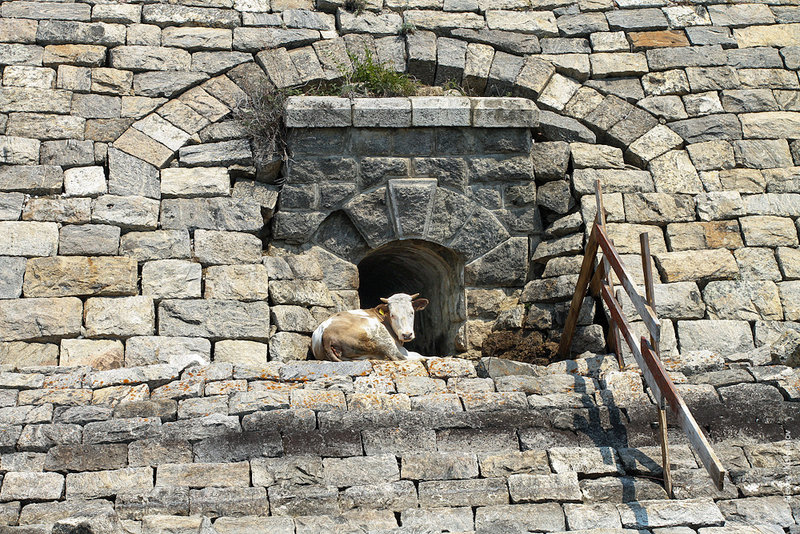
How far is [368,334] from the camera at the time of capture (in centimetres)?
715

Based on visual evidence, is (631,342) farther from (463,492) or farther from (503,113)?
(503,113)

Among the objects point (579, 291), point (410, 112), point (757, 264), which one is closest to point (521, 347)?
point (579, 291)

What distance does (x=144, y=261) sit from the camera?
7355mm

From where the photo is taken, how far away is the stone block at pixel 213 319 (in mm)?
7133

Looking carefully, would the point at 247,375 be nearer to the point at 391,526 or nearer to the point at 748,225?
the point at 391,526

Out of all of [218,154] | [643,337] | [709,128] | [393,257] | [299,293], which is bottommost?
[643,337]

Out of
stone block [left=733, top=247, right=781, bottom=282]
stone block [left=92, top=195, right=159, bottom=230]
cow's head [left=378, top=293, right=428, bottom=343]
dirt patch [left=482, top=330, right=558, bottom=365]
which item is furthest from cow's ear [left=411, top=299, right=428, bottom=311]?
stone block [left=733, top=247, right=781, bottom=282]

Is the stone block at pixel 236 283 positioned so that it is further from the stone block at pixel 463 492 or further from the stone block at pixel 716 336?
the stone block at pixel 716 336

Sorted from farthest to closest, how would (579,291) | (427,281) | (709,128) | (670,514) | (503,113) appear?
(427,281), (709,128), (503,113), (579,291), (670,514)

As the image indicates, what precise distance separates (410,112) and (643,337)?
3.04 m

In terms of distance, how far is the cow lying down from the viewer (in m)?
7.12

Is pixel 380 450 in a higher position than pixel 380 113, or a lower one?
lower

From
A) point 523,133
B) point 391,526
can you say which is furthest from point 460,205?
point 391,526

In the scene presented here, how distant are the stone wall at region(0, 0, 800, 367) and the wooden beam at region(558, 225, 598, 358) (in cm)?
20
